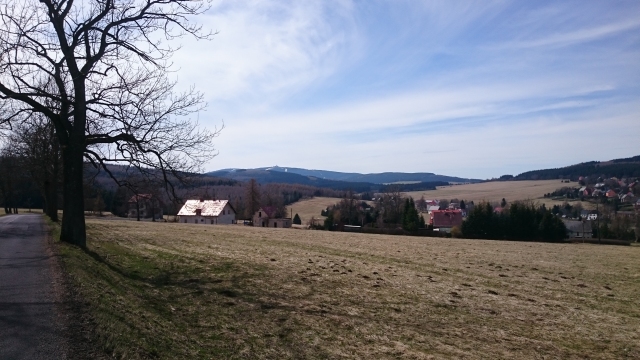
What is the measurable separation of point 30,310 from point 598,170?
183 m

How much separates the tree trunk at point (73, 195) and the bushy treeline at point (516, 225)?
4708 cm

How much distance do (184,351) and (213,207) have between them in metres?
66.6

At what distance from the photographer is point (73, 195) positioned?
17.4 meters

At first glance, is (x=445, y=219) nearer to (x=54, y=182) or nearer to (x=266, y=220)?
(x=266, y=220)

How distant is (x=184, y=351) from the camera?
726 centimetres

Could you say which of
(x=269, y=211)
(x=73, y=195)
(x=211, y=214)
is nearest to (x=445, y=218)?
(x=269, y=211)

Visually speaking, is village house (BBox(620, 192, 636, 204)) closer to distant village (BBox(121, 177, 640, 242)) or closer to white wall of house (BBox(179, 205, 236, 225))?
distant village (BBox(121, 177, 640, 242))

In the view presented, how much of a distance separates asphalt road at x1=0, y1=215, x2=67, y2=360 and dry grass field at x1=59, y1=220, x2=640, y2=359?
1.86 ft

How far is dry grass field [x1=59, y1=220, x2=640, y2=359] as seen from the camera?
26.9ft

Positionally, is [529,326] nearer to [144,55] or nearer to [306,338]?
[306,338]

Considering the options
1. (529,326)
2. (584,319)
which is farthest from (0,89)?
(584,319)

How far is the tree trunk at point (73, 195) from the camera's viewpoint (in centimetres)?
1719

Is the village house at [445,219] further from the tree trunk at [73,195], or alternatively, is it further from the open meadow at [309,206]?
the tree trunk at [73,195]

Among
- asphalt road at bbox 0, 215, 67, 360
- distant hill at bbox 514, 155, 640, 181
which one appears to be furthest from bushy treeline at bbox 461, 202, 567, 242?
distant hill at bbox 514, 155, 640, 181
